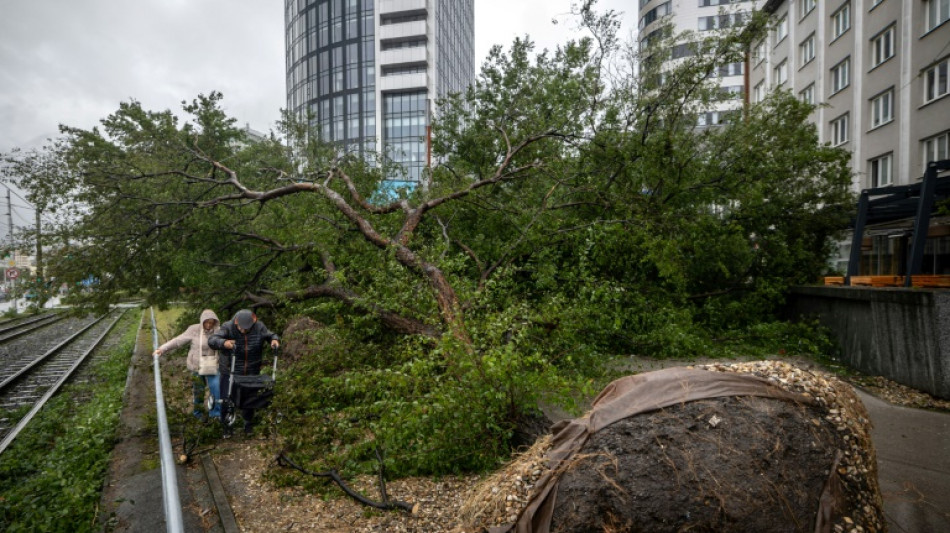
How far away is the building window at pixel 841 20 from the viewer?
2419 cm

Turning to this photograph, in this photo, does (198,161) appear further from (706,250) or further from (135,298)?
(706,250)

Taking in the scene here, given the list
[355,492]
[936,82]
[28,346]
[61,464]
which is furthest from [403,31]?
[355,492]

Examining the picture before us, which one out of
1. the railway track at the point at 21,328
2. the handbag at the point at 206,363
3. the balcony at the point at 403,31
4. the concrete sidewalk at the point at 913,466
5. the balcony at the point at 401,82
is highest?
the balcony at the point at 403,31

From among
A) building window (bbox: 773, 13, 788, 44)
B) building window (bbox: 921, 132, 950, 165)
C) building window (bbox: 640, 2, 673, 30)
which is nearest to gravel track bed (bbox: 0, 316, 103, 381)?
building window (bbox: 921, 132, 950, 165)

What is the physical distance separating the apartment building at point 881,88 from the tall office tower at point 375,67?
33798 millimetres

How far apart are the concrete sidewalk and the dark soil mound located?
151cm

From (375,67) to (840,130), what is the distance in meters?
42.5

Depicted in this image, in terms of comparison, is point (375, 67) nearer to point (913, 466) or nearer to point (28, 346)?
point (28, 346)

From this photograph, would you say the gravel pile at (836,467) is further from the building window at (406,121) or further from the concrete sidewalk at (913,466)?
the building window at (406,121)

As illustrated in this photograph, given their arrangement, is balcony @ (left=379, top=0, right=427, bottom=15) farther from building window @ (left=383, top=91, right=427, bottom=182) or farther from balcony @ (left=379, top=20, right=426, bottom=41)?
building window @ (left=383, top=91, right=427, bottom=182)

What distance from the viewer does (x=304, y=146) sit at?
870 inches

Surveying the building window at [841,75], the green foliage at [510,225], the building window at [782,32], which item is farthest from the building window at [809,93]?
the green foliage at [510,225]

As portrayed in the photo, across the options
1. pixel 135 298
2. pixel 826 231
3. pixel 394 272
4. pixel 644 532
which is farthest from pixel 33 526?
pixel 826 231

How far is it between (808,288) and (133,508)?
13.5 meters
